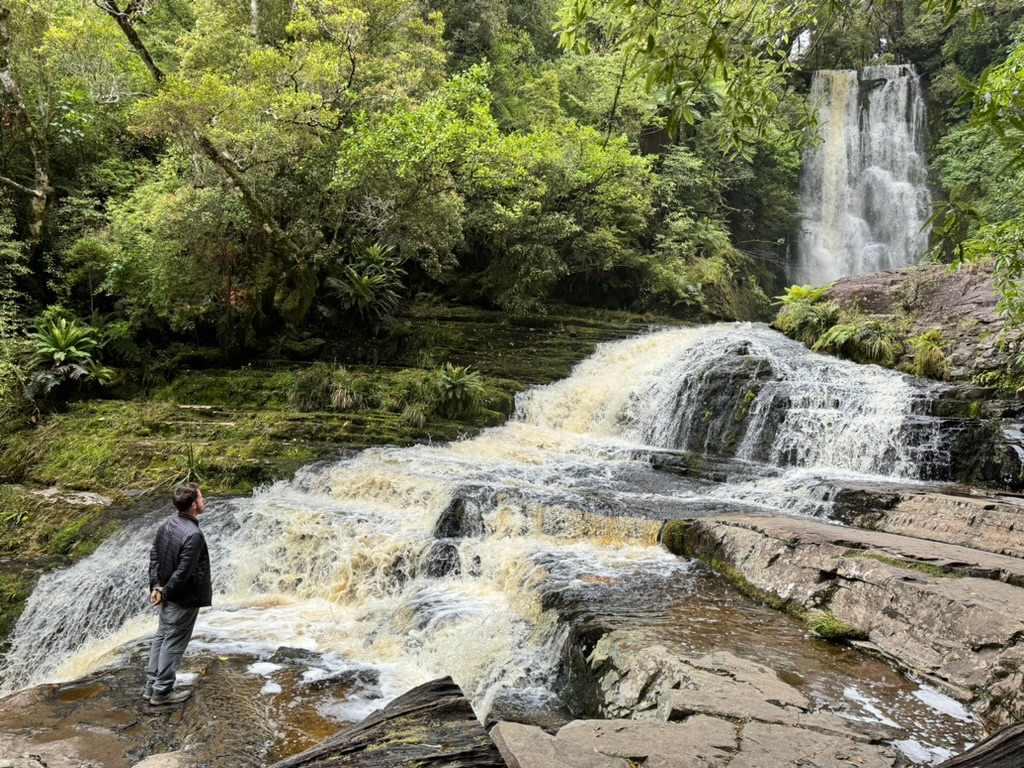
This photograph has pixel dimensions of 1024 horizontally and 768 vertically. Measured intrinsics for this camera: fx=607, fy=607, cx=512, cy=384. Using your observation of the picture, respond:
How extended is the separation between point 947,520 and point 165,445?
10730 mm

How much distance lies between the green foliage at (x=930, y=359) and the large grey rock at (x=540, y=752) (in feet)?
37.6

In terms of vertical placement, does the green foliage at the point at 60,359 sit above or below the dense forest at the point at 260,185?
below

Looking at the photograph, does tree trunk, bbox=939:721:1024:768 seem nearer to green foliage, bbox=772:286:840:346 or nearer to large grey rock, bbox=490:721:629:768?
large grey rock, bbox=490:721:629:768

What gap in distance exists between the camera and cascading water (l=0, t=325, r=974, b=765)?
5.73 meters

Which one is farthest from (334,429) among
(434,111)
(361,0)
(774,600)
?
(361,0)

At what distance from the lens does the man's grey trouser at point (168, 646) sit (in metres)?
4.59

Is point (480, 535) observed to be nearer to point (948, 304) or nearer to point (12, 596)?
point (12, 596)

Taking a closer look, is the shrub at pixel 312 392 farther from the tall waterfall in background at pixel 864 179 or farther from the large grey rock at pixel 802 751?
the tall waterfall in background at pixel 864 179

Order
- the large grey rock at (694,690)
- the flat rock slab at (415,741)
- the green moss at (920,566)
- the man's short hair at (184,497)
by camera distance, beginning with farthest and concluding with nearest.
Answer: the green moss at (920,566) < the man's short hair at (184,497) < the large grey rock at (694,690) < the flat rock slab at (415,741)

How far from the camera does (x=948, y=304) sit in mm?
13188

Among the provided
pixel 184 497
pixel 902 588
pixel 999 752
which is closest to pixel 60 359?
pixel 184 497

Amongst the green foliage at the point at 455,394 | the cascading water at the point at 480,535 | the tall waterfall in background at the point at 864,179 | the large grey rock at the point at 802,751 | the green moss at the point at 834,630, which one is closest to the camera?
the large grey rock at the point at 802,751

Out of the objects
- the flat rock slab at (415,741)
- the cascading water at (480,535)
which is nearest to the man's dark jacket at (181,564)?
the cascading water at (480,535)

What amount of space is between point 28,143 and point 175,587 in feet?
42.2
